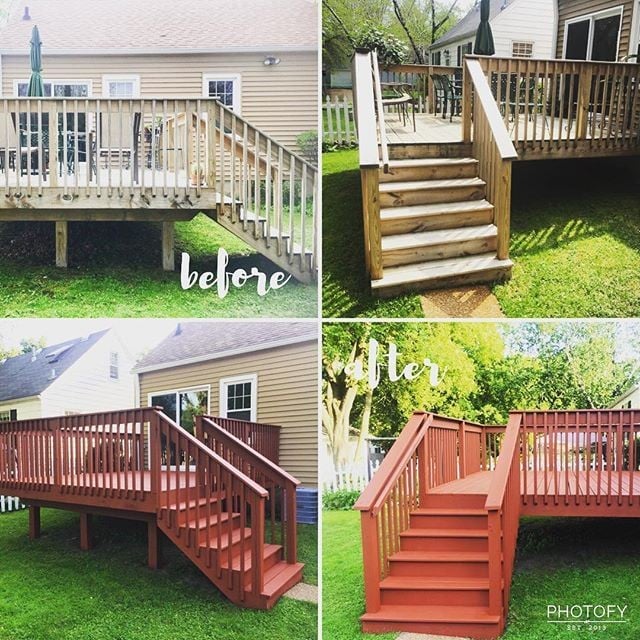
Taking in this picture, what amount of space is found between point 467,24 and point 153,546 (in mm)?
3321

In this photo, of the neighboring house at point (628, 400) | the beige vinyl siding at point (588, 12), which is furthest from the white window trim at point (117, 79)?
the neighboring house at point (628, 400)

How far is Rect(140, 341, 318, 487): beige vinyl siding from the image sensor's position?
371 centimetres

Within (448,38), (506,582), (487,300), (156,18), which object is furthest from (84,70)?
(506,582)

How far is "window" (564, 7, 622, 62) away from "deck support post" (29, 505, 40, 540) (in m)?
4.20

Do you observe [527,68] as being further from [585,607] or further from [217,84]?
[585,607]

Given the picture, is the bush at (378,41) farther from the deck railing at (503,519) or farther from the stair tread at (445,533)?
the stair tread at (445,533)

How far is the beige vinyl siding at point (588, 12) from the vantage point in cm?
401

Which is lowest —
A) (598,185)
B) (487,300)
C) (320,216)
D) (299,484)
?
(299,484)

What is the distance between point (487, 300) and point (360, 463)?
3.68 feet

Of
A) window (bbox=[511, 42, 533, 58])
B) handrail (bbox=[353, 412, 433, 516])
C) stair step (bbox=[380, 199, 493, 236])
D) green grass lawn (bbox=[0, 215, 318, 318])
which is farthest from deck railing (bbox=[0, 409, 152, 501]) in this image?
window (bbox=[511, 42, 533, 58])

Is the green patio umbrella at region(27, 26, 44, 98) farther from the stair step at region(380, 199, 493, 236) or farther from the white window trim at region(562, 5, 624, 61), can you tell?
the white window trim at region(562, 5, 624, 61)

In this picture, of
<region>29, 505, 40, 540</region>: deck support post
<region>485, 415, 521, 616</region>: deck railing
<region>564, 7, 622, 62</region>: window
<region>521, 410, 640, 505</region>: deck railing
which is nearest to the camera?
<region>485, 415, 521, 616</region>: deck railing

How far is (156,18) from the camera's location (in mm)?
3510

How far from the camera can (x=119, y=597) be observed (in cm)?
358
